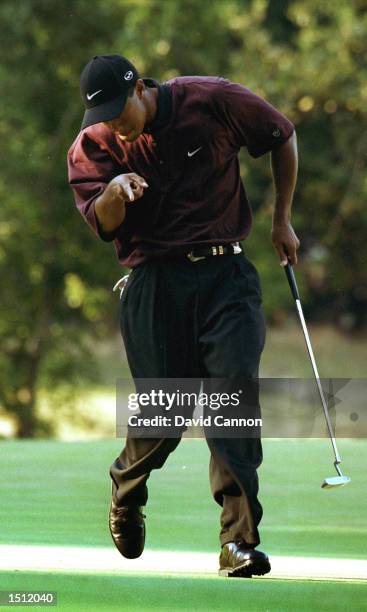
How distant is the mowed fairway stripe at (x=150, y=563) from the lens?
18.2 ft

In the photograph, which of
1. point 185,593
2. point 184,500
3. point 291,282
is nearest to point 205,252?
point 291,282

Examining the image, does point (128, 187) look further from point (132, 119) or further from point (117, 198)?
point (132, 119)

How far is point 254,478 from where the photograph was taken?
17.6 feet

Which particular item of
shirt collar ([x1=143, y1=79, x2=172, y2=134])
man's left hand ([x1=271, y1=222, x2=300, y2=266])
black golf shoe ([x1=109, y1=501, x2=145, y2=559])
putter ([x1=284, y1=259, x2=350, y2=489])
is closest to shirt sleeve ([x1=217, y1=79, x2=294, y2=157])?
shirt collar ([x1=143, y1=79, x2=172, y2=134])

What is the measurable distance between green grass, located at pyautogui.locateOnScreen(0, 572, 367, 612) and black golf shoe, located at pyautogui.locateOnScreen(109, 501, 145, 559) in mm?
381

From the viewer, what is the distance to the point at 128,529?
5.81 metres

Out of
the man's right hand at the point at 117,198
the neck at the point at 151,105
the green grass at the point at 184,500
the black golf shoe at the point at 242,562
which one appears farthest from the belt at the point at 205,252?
the green grass at the point at 184,500

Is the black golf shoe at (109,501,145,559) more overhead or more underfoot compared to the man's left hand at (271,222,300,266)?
more underfoot

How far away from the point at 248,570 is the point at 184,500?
246 cm

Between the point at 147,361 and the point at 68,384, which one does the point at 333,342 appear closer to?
the point at 68,384

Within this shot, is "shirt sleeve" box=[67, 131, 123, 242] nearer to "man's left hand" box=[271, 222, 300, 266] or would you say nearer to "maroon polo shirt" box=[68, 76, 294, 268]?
"maroon polo shirt" box=[68, 76, 294, 268]

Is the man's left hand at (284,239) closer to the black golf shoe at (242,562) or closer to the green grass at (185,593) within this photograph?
the black golf shoe at (242,562)

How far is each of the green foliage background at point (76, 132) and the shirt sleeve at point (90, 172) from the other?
15.8 meters

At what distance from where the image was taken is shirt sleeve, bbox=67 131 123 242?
5.45 metres
